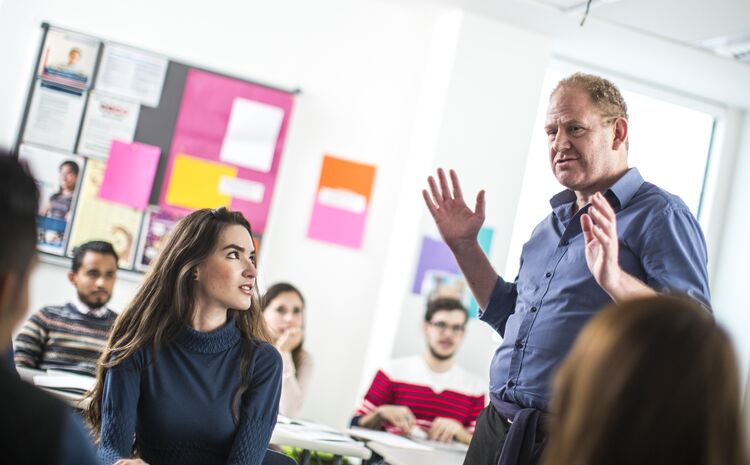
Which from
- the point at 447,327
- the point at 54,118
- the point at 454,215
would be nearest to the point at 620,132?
the point at 454,215

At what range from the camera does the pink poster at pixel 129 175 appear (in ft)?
15.5

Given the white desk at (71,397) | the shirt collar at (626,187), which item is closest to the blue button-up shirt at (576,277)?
the shirt collar at (626,187)

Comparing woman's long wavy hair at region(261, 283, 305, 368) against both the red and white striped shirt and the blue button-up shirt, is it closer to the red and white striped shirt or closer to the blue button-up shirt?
the red and white striped shirt

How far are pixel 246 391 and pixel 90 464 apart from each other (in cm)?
141

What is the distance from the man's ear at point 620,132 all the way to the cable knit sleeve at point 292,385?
2.27m

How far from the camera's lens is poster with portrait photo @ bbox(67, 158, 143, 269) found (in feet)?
15.3

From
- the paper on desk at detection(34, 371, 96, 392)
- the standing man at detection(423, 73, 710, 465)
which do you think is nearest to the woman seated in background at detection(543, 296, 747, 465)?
the standing man at detection(423, 73, 710, 465)

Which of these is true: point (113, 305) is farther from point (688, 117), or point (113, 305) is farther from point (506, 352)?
point (688, 117)

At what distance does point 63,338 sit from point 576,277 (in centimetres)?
277

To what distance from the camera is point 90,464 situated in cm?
111

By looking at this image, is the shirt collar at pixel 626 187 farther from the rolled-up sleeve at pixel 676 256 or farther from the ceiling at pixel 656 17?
the ceiling at pixel 656 17

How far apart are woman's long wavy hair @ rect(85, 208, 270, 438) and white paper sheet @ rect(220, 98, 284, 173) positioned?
7.26 ft

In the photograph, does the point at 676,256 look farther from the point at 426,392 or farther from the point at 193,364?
the point at 426,392

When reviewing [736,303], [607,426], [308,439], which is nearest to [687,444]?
[607,426]
